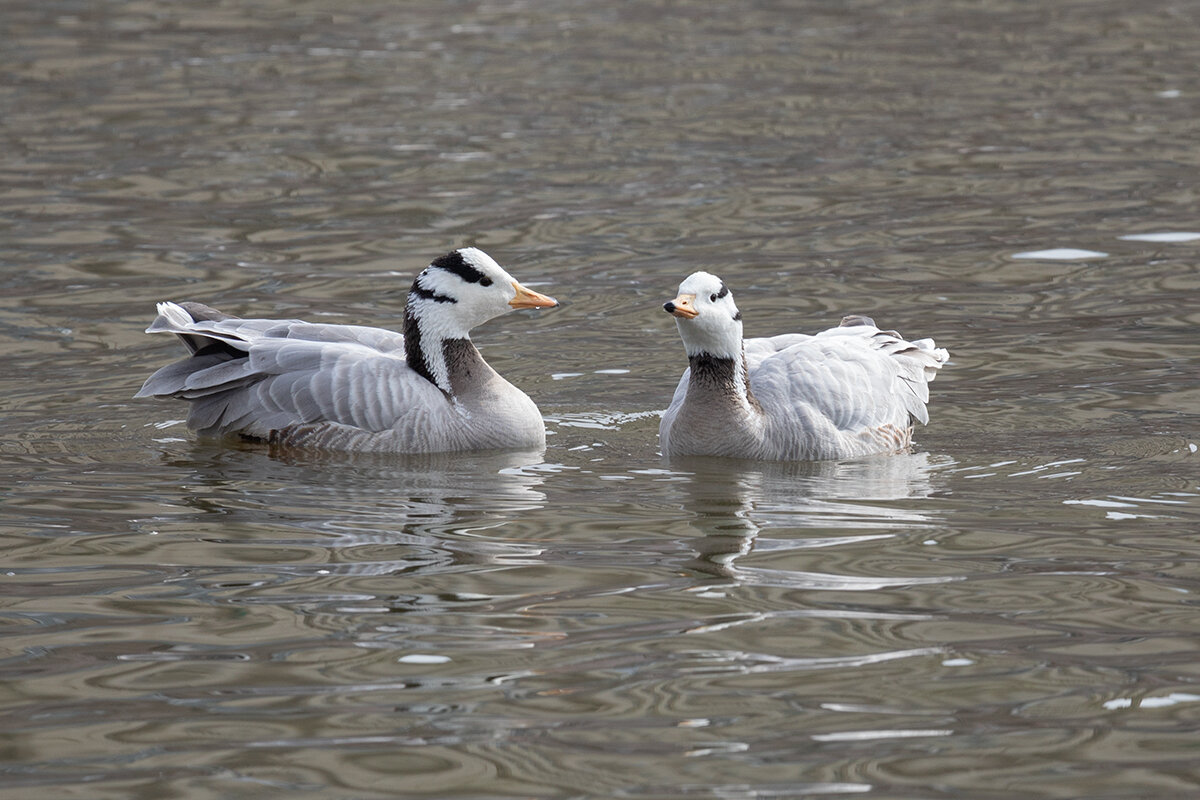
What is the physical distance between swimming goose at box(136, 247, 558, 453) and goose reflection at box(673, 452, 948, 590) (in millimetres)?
1422

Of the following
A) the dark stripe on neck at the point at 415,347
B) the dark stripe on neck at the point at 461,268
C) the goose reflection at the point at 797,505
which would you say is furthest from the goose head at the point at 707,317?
the dark stripe on neck at the point at 415,347

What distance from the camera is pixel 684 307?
10.0 meters

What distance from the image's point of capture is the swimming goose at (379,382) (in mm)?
11164

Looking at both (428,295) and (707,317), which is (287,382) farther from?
(707,317)

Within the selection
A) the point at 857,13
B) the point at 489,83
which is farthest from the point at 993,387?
the point at 857,13

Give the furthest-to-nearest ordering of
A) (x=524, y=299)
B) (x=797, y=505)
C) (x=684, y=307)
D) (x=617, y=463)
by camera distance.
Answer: (x=524, y=299) < (x=617, y=463) < (x=684, y=307) < (x=797, y=505)

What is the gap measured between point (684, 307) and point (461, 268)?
71.8 inches

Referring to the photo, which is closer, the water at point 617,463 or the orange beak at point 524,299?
the water at point 617,463

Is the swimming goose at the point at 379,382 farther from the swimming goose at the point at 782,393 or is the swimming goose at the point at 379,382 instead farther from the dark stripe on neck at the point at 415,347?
the swimming goose at the point at 782,393

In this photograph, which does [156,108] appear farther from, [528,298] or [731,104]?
[528,298]

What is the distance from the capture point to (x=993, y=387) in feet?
40.1

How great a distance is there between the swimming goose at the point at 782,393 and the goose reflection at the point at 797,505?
0.12 m

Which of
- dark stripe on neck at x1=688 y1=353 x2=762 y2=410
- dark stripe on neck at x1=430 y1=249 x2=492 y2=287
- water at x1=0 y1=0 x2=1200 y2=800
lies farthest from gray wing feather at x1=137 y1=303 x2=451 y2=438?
dark stripe on neck at x1=688 y1=353 x2=762 y2=410

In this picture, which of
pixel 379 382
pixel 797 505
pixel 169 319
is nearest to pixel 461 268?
pixel 379 382
